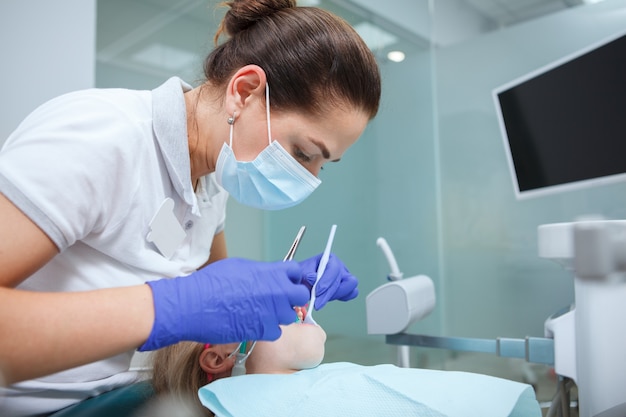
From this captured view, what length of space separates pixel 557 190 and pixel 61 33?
1898 millimetres

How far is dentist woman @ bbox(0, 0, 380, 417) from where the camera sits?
0.74 metres

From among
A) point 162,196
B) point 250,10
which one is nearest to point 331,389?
point 162,196

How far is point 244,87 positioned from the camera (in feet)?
3.53

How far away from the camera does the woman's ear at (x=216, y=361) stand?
111 centimetres

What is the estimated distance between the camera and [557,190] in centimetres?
195

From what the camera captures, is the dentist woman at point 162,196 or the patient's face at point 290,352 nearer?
the dentist woman at point 162,196

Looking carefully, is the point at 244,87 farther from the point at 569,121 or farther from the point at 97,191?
the point at 569,121

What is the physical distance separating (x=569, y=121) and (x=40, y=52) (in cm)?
190

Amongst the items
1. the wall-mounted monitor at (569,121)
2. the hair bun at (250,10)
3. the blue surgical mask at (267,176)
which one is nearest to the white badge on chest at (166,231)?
the blue surgical mask at (267,176)

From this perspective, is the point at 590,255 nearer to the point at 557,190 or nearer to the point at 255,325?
the point at 255,325

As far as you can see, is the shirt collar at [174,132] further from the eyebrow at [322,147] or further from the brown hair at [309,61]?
the eyebrow at [322,147]

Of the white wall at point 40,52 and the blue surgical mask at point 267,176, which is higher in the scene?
the white wall at point 40,52

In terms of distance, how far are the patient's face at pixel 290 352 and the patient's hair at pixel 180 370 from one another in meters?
0.13

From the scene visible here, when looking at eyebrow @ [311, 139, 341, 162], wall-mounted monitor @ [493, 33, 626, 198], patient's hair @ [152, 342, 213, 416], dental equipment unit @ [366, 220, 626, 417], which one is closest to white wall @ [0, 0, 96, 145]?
patient's hair @ [152, 342, 213, 416]
